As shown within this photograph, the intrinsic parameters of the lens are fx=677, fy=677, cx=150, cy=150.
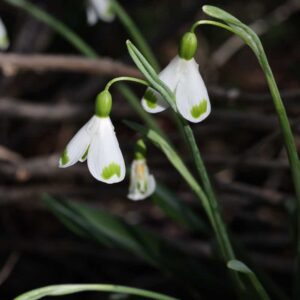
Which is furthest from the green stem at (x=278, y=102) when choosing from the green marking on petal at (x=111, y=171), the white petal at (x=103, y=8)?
the white petal at (x=103, y=8)

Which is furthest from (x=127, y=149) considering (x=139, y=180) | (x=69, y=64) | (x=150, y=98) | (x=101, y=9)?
(x=150, y=98)

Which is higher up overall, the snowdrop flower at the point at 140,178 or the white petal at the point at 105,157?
the snowdrop flower at the point at 140,178

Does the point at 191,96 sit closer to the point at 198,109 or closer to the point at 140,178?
the point at 198,109

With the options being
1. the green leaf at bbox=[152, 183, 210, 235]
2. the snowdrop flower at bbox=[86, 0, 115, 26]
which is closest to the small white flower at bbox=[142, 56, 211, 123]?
the green leaf at bbox=[152, 183, 210, 235]

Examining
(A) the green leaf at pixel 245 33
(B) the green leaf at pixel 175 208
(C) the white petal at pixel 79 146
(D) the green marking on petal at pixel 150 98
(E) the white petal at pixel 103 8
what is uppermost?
(E) the white petal at pixel 103 8

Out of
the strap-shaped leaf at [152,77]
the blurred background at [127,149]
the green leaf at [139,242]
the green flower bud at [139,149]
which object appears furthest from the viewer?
the blurred background at [127,149]

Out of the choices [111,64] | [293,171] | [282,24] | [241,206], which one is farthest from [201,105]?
[282,24]

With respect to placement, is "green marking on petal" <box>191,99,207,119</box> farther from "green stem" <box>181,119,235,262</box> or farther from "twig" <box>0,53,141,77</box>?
"twig" <box>0,53,141,77</box>

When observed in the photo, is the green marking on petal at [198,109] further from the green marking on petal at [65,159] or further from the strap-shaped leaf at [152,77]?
the green marking on petal at [65,159]
